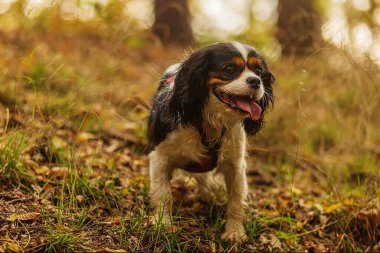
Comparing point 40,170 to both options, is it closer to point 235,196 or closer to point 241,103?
point 235,196

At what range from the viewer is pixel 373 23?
448 centimetres

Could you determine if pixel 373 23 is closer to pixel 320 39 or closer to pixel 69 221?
pixel 320 39

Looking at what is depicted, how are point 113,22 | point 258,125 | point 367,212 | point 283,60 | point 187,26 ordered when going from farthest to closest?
point 187,26 < point 113,22 < point 283,60 < point 367,212 < point 258,125

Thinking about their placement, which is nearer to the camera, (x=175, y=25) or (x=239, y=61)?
(x=239, y=61)

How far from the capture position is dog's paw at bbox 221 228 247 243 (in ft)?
11.1

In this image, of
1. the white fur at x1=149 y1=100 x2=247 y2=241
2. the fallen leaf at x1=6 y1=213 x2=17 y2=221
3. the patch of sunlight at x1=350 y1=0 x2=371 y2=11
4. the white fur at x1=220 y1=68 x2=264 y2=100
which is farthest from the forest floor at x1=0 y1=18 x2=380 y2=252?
the patch of sunlight at x1=350 y1=0 x2=371 y2=11

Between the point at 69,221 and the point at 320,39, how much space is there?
397 cm

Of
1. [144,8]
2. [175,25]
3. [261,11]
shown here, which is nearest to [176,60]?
[175,25]

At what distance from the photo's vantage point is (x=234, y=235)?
134 inches

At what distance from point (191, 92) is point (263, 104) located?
565mm

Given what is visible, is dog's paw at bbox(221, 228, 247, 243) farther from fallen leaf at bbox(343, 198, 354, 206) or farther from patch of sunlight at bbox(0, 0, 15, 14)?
patch of sunlight at bbox(0, 0, 15, 14)

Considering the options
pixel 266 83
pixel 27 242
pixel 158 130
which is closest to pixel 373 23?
pixel 266 83

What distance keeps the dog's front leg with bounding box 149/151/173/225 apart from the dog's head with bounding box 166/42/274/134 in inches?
15.2

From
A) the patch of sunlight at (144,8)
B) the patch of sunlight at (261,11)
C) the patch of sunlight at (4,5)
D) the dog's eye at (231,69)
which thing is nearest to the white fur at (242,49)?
the dog's eye at (231,69)
